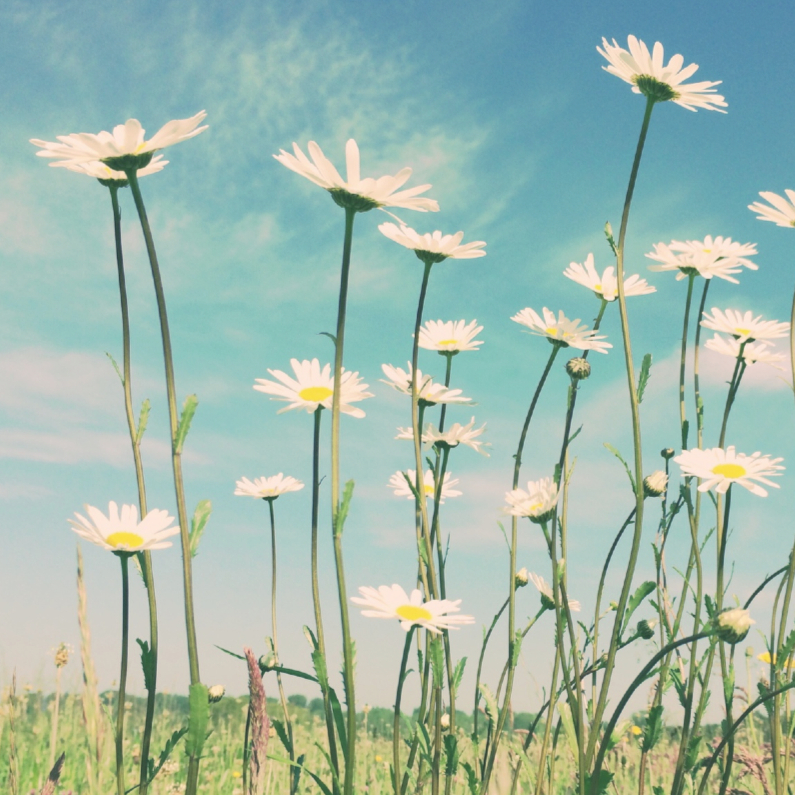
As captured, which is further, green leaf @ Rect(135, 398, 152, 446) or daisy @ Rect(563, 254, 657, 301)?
daisy @ Rect(563, 254, 657, 301)

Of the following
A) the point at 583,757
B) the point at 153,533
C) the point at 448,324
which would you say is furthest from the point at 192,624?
the point at 448,324

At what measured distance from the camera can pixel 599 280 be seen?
3135mm

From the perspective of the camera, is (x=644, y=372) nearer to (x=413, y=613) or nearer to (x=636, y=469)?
(x=636, y=469)

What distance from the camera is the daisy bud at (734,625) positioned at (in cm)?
174

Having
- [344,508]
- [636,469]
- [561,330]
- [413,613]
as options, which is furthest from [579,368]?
[344,508]

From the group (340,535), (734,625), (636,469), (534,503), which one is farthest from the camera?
(534,503)

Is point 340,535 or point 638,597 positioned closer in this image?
point 340,535

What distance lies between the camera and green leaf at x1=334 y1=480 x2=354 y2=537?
161cm

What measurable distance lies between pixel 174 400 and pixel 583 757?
144 centimetres

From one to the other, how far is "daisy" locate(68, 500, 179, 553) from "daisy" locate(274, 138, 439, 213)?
0.87 m

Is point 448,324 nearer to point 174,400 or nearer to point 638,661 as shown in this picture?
point 174,400

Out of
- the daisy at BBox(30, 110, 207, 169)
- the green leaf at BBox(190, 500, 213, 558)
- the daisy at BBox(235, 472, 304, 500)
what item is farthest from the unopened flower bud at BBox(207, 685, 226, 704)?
the daisy at BBox(30, 110, 207, 169)

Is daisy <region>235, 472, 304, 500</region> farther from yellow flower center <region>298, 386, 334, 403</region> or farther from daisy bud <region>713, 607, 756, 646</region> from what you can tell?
daisy bud <region>713, 607, 756, 646</region>

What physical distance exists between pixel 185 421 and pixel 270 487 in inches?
63.3
